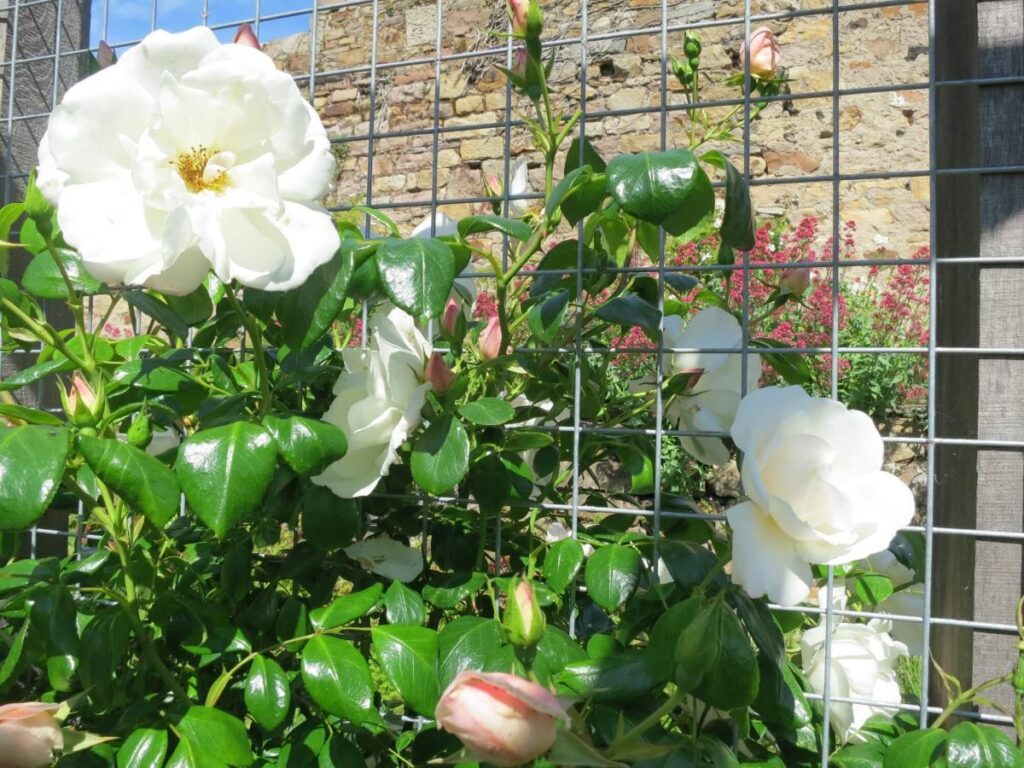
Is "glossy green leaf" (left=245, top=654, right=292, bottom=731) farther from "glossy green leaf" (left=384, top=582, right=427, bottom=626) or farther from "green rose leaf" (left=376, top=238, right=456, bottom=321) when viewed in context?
"green rose leaf" (left=376, top=238, right=456, bottom=321)

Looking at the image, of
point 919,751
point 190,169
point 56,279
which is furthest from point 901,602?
point 56,279

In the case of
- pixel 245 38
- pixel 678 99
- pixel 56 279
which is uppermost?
pixel 678 99

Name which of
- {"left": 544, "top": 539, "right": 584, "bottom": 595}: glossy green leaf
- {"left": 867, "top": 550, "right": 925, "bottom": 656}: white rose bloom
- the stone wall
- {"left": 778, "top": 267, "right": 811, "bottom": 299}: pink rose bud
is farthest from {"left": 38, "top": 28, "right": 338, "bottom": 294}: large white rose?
the stone wall

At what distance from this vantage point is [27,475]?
0.68 meters

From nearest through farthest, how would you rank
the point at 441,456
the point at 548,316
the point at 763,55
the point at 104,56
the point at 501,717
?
the point at 501,717 → the point at 441,456 → the point at 548,316 → the point at 763,55 → the point at 104,56

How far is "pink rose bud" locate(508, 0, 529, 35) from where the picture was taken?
1.01 metres

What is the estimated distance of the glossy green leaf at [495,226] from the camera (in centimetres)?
84

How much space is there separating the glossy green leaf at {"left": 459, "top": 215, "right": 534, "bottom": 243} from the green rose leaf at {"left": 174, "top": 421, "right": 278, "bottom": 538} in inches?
10.9

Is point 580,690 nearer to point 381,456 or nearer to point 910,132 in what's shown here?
point 381,456

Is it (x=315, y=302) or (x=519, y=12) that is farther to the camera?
(x=519, y=12)

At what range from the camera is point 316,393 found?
1.06m

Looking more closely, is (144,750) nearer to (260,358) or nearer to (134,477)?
(134,477)

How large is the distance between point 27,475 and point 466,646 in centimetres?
42

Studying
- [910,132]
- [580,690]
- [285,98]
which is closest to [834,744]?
[580,690]
